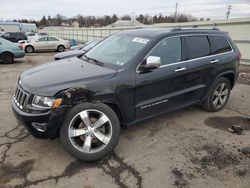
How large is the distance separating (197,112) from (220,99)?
1.91ft

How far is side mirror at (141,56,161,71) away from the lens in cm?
326

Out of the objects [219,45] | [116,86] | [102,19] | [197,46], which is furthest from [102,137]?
[102,19]

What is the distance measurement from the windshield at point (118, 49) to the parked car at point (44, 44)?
54.9 ft

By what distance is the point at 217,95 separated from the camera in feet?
15.7

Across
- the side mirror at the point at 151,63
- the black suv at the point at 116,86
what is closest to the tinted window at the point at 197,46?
the black suv at the point at 116,86

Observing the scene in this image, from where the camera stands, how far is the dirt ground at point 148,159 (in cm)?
274

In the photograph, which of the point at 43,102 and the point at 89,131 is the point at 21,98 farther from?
the point at 89,131

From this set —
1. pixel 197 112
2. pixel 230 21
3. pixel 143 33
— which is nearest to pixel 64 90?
pixel 143 33

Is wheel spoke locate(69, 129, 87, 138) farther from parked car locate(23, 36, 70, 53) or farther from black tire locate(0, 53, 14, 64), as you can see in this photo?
parked car locate(23, 36, 70, 53)

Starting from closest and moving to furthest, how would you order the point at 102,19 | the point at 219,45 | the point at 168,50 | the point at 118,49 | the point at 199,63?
1. the point at 168,50
2. the point at 118,49
3. the point at 199,63
4. the point at 219,45
5. the point at 102,19

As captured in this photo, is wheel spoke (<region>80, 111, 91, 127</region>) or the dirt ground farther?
wheel spoke (<region>80, 111, 91, 127</region>)

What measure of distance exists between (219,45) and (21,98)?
3.87 m

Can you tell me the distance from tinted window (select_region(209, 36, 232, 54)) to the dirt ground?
1442mm

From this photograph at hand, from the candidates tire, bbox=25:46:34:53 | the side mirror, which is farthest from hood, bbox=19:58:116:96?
tire, bbox=25:46:34:53
